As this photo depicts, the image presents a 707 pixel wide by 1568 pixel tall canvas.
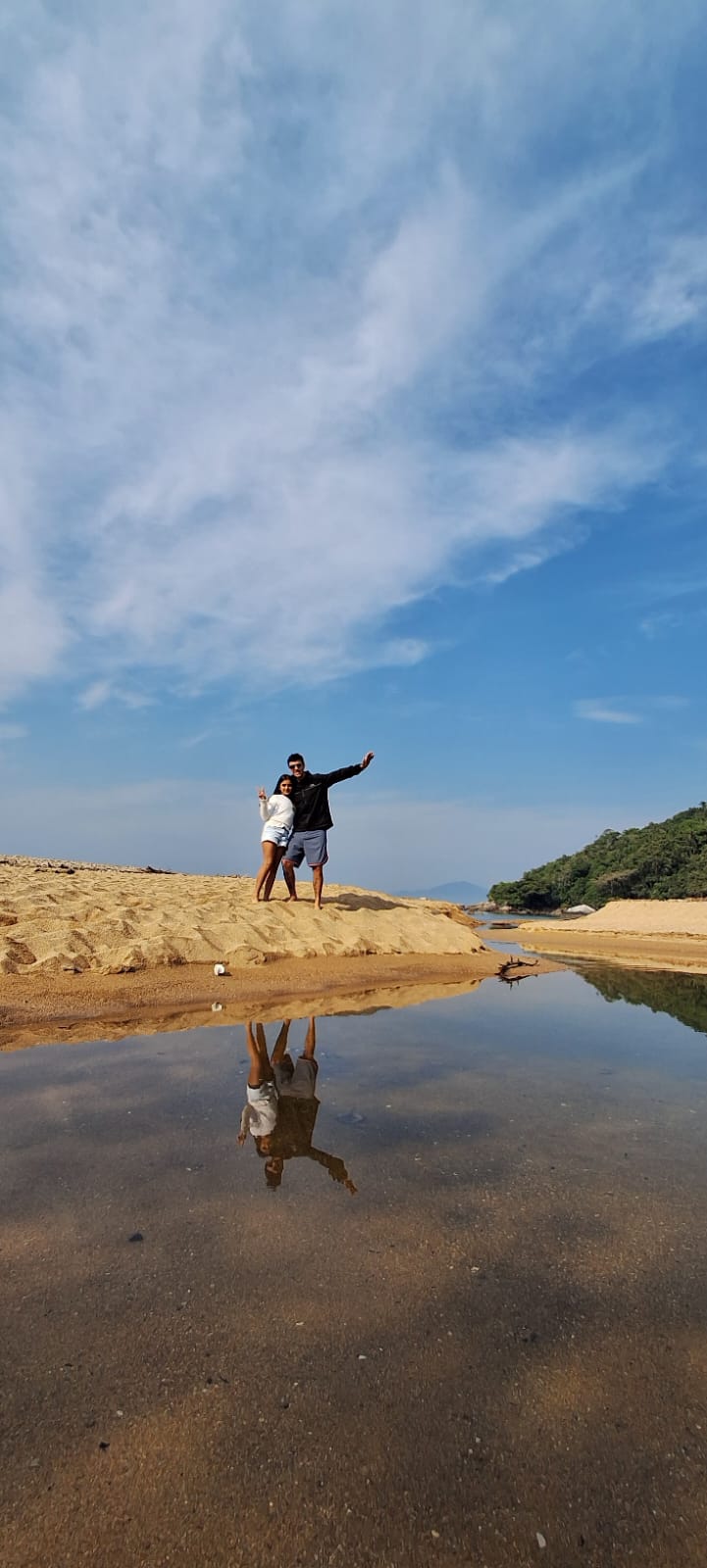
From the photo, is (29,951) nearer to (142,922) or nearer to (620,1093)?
(142,922)

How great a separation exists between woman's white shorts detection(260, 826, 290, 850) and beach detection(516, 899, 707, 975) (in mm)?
5590

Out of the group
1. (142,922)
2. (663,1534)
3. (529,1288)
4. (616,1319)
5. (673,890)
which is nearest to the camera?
(663,1534)

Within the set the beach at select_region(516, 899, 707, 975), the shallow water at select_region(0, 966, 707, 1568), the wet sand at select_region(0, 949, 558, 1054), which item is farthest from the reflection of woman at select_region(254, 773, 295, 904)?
the shallow water at select_region(0, 966, 707, 1568)

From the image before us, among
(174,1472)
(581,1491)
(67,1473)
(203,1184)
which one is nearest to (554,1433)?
(581,1491)

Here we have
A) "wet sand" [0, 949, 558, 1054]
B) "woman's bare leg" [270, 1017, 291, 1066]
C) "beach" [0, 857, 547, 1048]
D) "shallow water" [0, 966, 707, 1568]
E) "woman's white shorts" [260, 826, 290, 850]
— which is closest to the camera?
"shallow water" [0, 966, 707, 1568]

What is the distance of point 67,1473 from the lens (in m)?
1.73

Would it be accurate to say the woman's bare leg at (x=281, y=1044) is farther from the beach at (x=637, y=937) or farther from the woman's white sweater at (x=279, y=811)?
the beach at (x=637, y=937)

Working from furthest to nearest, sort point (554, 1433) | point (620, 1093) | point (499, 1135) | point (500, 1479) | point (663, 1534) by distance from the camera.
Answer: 1. point (620, 1093)
2. point (499, 1135)
3. point (554, 1433)
4. point (500, 1479)
5. point (663, 1534)

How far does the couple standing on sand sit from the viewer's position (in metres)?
12.2

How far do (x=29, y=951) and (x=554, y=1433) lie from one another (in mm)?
7031

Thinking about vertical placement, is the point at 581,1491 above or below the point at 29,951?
below

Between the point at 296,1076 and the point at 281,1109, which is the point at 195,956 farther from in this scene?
the point at 281,1109

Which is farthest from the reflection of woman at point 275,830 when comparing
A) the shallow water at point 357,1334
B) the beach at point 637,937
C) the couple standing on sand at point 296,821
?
the shallow water at point 357,1334

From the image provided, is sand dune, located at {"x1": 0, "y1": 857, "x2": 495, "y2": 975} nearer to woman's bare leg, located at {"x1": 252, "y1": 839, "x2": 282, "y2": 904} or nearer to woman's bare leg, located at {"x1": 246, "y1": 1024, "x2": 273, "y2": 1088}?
woman's bare leg, located at {"x1": 252, "y1": 839, "x2": 282, "y2": 904}
